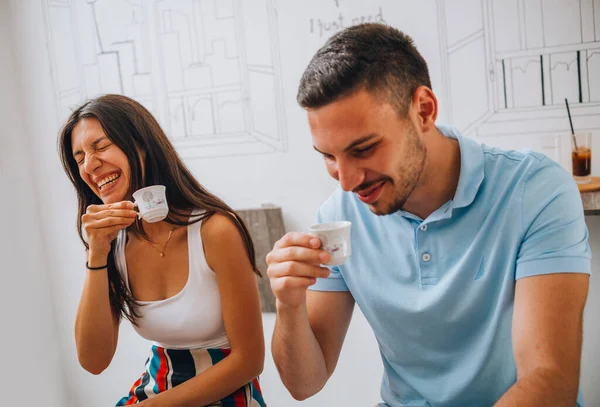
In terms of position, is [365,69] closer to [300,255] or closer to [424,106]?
[424,106]

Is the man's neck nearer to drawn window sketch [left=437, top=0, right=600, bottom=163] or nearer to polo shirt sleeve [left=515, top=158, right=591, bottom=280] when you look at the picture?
polo shirt sleeve [left=515, top=158, right=591, bottom=280]

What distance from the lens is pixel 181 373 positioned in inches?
67.2

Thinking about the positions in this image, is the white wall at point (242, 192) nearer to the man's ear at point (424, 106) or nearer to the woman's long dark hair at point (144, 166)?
the woman's long dark hair at point (144, 166)

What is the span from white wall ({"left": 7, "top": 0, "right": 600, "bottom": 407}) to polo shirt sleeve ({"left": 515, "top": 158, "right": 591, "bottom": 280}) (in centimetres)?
123

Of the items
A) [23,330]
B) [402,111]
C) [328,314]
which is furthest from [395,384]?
[23,330]

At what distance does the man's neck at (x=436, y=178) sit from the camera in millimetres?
1342

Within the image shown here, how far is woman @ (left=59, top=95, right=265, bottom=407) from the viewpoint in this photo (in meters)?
1.65

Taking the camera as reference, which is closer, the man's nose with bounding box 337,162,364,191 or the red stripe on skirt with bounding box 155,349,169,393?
the man's nose with bounding box 337,162,364,191

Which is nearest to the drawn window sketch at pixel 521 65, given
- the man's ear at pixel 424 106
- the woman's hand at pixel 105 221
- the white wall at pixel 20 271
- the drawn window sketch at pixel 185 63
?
the drawn window sketch at pixel 185 63

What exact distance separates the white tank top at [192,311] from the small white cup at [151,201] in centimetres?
14

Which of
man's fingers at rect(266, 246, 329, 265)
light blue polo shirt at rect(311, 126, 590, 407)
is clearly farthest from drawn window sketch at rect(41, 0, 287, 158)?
man's fingers at rect(266, 246, 329, 265)

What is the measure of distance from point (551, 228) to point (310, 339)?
0.57 m

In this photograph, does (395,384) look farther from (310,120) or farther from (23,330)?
(23,330)


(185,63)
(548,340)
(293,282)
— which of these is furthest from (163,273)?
(185,63)
